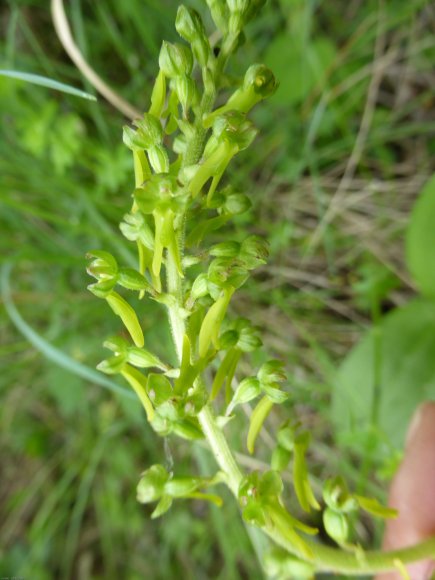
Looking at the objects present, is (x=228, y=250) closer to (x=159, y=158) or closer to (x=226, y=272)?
(x=226, y=272)

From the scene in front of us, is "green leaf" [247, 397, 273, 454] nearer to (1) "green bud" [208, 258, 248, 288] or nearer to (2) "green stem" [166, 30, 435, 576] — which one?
(2) "green stem" [166, 30, 435, 576]

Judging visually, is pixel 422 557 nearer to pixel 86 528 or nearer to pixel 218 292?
pixel 218 292

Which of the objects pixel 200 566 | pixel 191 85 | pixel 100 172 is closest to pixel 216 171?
pixel 191 85

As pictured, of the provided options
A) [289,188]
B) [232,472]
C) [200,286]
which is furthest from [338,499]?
[289,188]

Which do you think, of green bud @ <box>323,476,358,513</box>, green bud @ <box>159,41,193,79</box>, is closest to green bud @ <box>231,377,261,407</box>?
green bud @ <box>323,476,358,513</box>

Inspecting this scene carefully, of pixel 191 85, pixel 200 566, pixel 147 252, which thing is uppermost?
pixel 191 85
